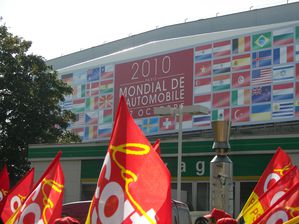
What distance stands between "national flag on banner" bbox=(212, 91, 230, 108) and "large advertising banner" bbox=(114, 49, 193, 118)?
170 centimetres

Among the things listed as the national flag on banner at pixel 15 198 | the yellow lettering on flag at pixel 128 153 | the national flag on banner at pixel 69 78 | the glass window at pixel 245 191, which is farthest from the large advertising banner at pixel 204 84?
the yellow lettering on flag at pixel 128 153

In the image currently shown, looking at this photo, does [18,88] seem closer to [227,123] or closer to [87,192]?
[87,192]

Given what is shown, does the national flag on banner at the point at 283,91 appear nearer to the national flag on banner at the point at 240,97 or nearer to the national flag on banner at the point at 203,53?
the national flag on banner at the point at 240,97

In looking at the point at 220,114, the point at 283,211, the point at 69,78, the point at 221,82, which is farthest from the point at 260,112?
the point at 283,211

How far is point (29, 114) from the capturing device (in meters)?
27.1

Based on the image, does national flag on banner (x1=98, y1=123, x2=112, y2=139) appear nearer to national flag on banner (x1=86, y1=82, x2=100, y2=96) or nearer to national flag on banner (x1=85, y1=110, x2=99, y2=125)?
national flag on banner (x1=85, y1=110, x2=99, y2=125)

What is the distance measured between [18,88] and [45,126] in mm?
1985

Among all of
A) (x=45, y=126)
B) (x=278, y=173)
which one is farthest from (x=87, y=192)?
(x=278, y=173)

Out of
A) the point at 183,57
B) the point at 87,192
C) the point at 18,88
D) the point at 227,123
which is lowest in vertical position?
the point at 87,192

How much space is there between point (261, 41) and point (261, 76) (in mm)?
1870

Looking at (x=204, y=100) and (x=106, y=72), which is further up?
(x=106, y=72)

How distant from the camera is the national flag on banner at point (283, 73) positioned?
35344 mm

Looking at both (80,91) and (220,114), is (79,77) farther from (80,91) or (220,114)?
(220,114)

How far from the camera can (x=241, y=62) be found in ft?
124
